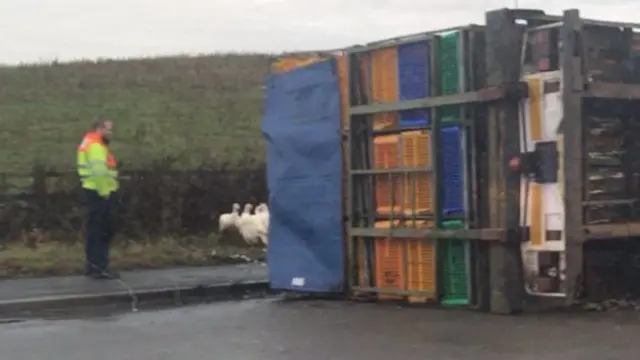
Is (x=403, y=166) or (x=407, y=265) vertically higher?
(x=403, y=166)

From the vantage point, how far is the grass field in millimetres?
24922

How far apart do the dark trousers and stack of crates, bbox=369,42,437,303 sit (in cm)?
387

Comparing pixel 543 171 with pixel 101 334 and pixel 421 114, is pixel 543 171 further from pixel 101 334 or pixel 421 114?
pixel 101 334

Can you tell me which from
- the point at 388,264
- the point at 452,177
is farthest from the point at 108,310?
the point at 452,177

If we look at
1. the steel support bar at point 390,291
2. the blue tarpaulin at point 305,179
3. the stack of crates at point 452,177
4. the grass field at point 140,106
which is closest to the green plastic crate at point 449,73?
the stack of crates at point 452,177

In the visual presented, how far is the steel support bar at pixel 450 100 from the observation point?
9477 mm

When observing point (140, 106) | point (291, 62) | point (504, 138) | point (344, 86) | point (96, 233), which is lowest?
point (96, 233)

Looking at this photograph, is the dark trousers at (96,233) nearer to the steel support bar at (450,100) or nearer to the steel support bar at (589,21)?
the steel support bar at (450,100)

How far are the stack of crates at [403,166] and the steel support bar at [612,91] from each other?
58.8 inches

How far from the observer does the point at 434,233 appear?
398 inches

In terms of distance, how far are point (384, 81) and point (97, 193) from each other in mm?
4277

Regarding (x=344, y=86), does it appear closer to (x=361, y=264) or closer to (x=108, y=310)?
(x=361, y=264)

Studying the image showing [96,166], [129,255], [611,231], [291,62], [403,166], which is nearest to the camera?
[611,231]

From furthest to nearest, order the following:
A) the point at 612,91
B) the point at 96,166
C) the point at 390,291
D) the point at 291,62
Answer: the point at 96,166
the point at 291,62
the point at 390,291
the point at 612,91
